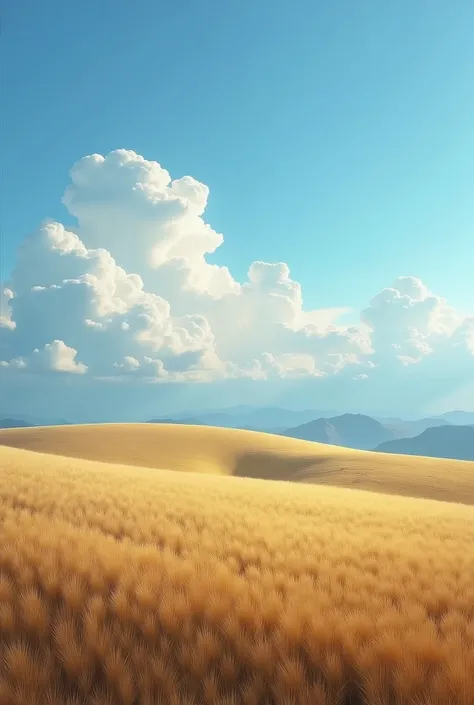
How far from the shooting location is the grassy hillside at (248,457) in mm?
37875

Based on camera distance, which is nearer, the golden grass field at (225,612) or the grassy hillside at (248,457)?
the golden grass field at (225,612)

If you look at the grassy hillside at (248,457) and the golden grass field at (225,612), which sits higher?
the golden grass field at (225,612)

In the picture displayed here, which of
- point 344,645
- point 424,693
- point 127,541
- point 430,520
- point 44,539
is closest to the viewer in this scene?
point 424,693

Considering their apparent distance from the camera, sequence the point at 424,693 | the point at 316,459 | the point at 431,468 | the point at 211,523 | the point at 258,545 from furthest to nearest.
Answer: the point at 316,459, the point at 431,468, the point at 211,523, the point at 258,545, the point at 424,693

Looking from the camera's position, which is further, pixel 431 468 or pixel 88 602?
pixel 431 468

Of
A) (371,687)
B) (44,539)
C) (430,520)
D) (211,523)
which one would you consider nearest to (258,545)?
(211,523)

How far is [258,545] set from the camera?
7.32 m

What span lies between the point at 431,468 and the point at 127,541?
4210cm

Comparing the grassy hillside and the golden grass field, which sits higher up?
the golden grass field

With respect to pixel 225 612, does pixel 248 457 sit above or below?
below

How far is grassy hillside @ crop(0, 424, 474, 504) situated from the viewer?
37.9 metres

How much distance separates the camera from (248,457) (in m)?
56.0

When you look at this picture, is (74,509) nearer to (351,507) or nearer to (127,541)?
(127,541)

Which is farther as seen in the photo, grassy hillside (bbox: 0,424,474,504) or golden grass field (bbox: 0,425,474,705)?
grassy hillside (bbox: 0,424,474,504)
